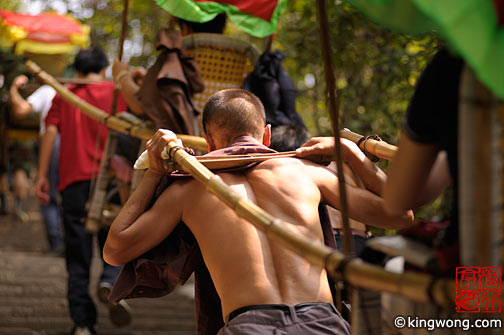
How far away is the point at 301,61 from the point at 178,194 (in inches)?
134

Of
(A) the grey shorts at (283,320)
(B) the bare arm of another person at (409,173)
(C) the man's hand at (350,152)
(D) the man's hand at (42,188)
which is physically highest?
(B) the bare arm of another person at (409,173)

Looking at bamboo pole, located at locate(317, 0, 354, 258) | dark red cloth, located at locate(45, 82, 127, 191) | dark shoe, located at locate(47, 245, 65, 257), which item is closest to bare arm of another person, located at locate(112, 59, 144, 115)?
dark red cloth, located at locate(45, 82, 127, 191)

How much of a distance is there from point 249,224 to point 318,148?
0.41 meters

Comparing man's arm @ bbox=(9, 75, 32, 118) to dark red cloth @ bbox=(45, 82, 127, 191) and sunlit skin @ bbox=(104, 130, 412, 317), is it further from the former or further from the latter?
sunlit skin @ bbox=(104, 130, 412, 317)

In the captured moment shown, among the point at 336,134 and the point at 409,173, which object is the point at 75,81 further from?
the point at 409,173

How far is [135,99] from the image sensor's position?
13.1 feet

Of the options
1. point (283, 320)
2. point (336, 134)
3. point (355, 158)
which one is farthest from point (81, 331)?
point (336, 134)

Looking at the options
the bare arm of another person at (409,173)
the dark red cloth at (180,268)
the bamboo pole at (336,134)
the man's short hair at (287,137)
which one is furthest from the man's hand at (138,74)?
the bare arm of another person at (409,173)

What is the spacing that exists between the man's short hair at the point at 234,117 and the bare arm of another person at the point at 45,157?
3132 millimetres

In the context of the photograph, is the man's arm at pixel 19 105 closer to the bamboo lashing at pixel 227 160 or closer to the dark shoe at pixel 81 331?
the dark shoe at pixel 81 331

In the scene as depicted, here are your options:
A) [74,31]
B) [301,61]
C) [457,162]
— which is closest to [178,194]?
[457,162]

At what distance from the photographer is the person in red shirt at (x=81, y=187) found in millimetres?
5031

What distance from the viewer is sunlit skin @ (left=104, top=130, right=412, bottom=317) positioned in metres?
2.38

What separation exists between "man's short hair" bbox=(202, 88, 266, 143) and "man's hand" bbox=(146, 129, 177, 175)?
0.56ft
